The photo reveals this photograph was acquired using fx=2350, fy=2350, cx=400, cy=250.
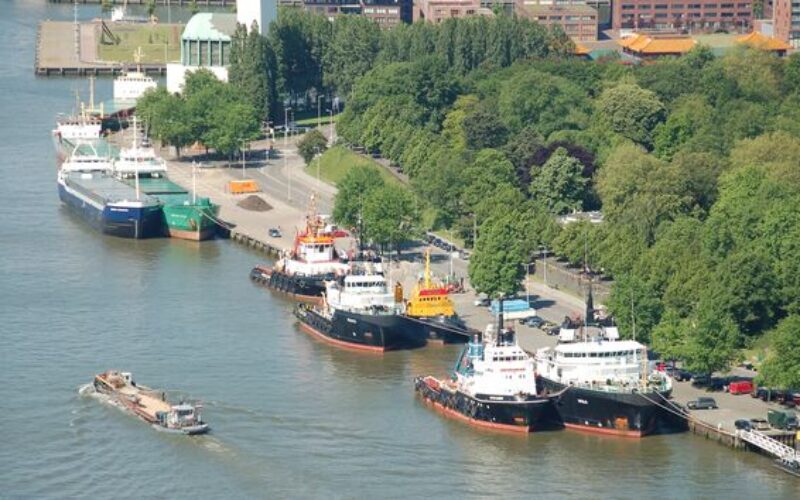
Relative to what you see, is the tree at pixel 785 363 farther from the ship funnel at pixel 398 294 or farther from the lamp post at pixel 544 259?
the lamp post at pixel 544 259

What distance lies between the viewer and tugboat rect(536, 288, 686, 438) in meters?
74.9

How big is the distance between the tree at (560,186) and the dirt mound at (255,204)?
13.0 m

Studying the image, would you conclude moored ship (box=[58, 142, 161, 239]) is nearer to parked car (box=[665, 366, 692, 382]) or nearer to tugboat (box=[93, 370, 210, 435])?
tugboat (box=[93, 370, 210, 435])

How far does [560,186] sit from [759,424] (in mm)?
35615

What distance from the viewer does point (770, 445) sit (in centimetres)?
7225

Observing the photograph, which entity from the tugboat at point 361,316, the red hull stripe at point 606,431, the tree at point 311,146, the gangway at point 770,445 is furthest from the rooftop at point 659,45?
the gangway at point 770,445

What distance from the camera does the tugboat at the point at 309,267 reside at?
95.1 m

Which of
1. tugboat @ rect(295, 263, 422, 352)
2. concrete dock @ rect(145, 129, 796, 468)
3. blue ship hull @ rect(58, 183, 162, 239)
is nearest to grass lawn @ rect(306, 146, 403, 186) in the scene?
concrete dock @ rect(145, 129, 796, 468)

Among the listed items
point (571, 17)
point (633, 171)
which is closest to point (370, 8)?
point (571, 17)

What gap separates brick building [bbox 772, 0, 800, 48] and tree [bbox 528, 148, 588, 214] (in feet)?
201

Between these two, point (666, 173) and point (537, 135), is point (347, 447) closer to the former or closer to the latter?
point (666, 173)

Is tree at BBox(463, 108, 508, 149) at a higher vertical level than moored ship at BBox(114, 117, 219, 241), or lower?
higher

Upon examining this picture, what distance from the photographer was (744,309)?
84812 millimetres

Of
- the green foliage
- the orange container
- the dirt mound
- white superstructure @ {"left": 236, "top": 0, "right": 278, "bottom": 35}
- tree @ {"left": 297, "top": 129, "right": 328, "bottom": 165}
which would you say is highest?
white superstructure @ {"left": 236, "top": 0, "right": 278, "bottom": 35}
